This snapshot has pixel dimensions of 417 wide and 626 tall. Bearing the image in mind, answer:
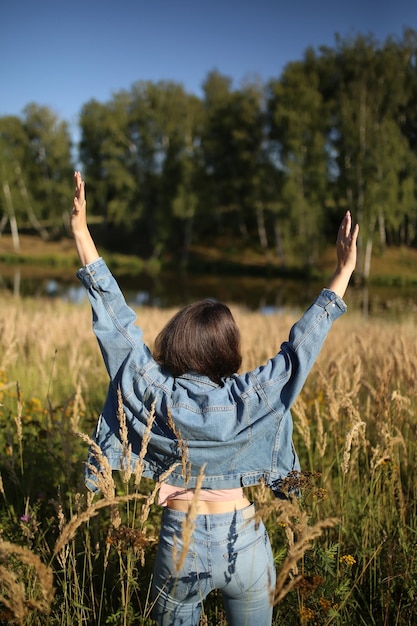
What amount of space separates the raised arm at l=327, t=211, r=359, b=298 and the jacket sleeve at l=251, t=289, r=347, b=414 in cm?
14

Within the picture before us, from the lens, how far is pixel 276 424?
1672mm

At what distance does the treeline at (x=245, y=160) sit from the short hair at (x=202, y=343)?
22.5 m

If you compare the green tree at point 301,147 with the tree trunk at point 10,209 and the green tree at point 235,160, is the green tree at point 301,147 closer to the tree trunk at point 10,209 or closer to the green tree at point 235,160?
the green tree at point 235,160

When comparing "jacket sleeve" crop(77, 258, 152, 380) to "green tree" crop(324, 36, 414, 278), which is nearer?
"jacket sleeve" crop(77, 258, 152, 380)

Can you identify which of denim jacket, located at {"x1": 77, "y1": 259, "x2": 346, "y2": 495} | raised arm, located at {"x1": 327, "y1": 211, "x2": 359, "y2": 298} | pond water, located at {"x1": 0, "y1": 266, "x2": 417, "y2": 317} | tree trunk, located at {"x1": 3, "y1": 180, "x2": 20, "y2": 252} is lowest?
pond water, located at {"x1": 0, "y1": 266, "x2": 417, "y2": 317}

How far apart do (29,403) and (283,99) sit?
2341 centimetres

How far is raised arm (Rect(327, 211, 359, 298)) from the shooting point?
177 cm

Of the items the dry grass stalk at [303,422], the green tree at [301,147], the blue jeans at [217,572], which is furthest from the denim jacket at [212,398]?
the green tree at [301,147]

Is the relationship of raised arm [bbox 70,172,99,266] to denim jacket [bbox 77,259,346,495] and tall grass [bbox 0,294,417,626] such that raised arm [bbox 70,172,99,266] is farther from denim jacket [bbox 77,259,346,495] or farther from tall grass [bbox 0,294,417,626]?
tall grass [bbox 0,294,417,626]

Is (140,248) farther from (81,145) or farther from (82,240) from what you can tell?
(82,240)

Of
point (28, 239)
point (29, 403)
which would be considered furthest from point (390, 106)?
point (28, 239)

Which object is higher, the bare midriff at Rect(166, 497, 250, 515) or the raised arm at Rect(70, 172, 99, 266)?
the raised arm at Rect(70, 172, 99, 266)

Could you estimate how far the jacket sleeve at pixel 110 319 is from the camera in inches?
65.5

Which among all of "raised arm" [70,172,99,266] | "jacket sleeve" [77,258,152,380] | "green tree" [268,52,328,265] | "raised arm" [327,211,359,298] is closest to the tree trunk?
"green tree" [268,52,328,265]
